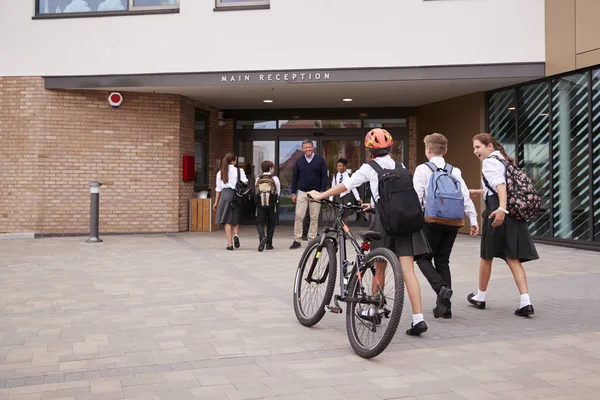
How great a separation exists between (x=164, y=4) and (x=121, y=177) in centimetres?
375

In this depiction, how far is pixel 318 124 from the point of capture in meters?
17.3

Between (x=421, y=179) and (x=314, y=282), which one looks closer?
(x=314, y=282)

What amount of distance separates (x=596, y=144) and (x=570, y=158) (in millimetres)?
686

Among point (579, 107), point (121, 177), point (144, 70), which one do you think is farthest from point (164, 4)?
point (579, 107)

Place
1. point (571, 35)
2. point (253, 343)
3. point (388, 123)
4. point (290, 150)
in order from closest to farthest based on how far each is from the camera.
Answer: point (253, 343), point (571, 35), point (388, 123), point (290, 150)

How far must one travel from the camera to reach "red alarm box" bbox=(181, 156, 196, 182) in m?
14.7

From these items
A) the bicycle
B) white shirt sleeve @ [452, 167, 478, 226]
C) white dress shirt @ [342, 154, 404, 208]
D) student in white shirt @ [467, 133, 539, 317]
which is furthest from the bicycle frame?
student in white shirt @ [467, 133, 539, 317]

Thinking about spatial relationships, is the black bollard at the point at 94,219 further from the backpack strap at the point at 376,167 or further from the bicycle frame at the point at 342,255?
the backpack strap at the point at 376,167

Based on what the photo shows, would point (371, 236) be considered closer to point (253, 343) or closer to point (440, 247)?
point (253, 343)

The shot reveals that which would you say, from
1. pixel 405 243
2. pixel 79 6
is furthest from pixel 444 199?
pixel 79 6

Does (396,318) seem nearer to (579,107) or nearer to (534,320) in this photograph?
(534,320)

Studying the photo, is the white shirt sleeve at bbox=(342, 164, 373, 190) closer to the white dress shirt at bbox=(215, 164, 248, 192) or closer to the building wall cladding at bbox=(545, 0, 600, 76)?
the white dress shirt at bbox=(215, 164, 248, 192)

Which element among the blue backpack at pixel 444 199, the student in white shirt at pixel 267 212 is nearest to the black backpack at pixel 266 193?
the student in white shirt at pixel 267 212

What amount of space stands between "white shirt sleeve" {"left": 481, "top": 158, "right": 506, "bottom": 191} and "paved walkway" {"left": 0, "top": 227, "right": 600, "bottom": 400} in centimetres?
118
